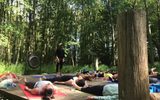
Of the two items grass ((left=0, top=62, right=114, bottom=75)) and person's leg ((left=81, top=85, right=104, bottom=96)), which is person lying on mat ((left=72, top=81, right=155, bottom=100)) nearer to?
person's leg ((left=81, top=85, right=104, bottom=96))

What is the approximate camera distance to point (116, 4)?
28.3m

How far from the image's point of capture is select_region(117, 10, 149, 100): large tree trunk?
399cm

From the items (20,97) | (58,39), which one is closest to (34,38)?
(58,39)

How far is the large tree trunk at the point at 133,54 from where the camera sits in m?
3.99

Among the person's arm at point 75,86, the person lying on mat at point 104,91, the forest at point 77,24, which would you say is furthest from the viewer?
the forest at point 77,24

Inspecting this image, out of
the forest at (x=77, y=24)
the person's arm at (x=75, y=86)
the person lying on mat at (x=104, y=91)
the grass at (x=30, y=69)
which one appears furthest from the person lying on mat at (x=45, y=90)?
the forest at (x=77, y=24)

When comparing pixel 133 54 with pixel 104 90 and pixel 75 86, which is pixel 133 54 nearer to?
pixel 104 90

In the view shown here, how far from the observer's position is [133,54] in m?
3.99

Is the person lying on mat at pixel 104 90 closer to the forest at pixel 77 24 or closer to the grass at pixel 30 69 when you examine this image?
the grass at pixel 30 69

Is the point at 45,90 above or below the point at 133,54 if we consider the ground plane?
below

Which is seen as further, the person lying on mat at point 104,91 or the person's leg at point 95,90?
the person's leg at point 95,90

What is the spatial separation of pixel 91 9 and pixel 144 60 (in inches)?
981

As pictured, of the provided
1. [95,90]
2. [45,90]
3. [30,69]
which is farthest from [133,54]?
[30,69]

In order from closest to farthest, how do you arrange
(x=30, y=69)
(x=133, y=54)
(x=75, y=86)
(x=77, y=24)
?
(x=133, y=54)
(x=75, y=86)
(x=30, y=69)
(x=77, y=24)
